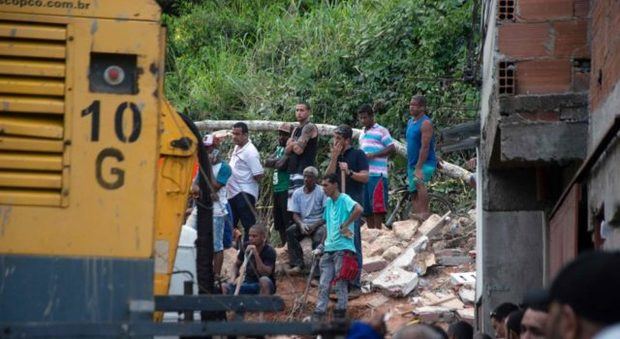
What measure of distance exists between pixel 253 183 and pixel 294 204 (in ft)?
3.14

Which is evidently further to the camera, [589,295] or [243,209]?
[243,209]

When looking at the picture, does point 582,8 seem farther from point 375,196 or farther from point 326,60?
point 326,60

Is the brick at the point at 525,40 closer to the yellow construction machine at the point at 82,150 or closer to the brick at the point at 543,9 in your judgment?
the brick at the point at 543,9

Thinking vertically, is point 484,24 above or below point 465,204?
above

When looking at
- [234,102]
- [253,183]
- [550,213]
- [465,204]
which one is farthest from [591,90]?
[234,102]

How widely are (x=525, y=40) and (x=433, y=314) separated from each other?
5539 millimetres

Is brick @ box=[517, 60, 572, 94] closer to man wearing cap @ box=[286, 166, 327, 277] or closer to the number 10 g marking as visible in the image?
the number 10 g marking

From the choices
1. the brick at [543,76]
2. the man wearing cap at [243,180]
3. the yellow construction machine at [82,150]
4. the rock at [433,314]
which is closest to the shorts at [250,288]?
the rock at [433,314]

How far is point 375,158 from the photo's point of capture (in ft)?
57.5

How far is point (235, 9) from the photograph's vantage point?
31031 mm

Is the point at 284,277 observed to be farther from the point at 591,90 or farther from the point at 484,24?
the point at 591,90

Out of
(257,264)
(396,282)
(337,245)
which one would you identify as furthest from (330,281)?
(396,282)

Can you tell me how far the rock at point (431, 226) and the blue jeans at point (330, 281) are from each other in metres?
3.13

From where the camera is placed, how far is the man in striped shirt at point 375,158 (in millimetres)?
17469
